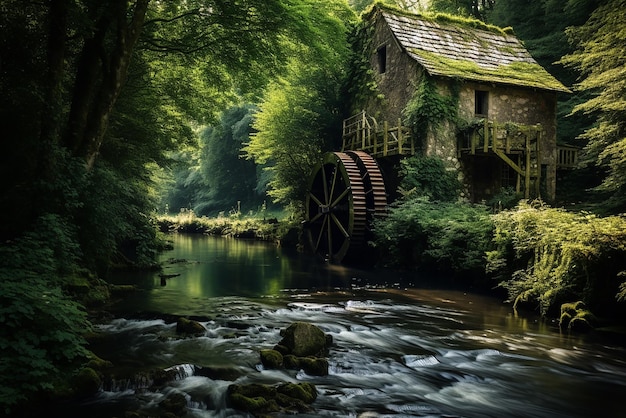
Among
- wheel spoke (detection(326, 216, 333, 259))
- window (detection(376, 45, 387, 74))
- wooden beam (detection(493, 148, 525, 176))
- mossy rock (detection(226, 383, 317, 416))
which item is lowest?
mossy rock (detection(226, 383, 317, 416))

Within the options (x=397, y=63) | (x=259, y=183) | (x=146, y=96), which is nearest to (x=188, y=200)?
(x=259, y=183)

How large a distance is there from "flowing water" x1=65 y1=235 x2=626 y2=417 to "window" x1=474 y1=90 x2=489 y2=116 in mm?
8434

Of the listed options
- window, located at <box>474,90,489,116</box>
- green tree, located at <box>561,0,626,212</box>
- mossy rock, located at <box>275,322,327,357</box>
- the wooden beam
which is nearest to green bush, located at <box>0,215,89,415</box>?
mossy rock, located at <box>275,322,327,357</box>

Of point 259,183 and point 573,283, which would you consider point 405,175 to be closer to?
point 573,283

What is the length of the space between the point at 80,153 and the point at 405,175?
417 inches

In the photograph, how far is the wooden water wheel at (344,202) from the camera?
15.3 meters

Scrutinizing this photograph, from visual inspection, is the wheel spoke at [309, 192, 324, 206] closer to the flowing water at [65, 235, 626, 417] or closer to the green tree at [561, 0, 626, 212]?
the flowing water at [65, 235, 626, 417]

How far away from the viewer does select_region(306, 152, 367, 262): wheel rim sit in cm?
1530

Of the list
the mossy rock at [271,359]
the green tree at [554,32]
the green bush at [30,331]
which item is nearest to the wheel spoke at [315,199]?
the green tree at [554,32]

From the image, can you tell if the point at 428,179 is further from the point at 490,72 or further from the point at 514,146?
the point at 490,72

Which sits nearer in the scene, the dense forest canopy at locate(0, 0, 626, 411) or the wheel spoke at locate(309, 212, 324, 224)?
the dense forest canopy at locate(0, 0, 626, 411)

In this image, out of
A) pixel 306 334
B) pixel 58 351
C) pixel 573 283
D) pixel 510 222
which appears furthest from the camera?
pixel 510 222

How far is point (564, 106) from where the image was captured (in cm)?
1997

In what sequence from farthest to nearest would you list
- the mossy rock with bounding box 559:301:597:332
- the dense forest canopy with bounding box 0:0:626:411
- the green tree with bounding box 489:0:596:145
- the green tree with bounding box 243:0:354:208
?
1. the green tree with bounding box 243:0:354:208
2. the green tree with bounding box 489:0:596:145
3. the mossy rock with bounding box 559:301:597:332
4. the dense forest canopy with bounding box 0:0:626:411
